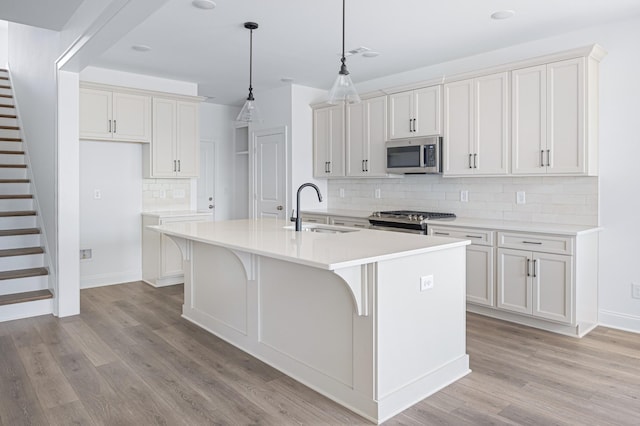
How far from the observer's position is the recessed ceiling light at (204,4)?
3.40 meters

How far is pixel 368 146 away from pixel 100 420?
413 centimetres

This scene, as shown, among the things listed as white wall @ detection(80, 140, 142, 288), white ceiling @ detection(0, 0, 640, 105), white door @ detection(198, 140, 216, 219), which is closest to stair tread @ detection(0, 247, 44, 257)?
white wall @ detection(80, 140, 142, 288)

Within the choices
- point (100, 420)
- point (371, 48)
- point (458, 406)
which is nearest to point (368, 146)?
point (371, 48)

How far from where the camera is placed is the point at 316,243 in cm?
270

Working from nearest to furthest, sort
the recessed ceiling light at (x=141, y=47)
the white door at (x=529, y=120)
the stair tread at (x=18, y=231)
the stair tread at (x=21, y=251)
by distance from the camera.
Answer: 1. the white door at (x=529, y=120)
2. the recessed ceiling light at (x=141, y=47)
3. the stair tread at (x=21, y=251)
4. the stair tread at (x=18, y=231)

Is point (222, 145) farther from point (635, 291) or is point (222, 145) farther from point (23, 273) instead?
point (635, 291)

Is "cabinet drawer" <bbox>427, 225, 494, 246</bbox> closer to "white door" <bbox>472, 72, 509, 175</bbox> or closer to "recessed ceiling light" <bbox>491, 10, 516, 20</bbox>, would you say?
"white door" <bbox>472, 72, 509, 175</bbox>

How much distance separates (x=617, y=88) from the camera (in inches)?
151

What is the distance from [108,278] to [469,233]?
4.19 meters

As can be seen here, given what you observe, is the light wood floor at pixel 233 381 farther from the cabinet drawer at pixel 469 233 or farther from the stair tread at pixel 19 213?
the stair tread at pixel 19 213

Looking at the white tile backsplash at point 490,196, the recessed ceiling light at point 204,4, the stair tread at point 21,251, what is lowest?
the stair tread at point 21,251

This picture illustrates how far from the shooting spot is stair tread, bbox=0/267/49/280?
172 inches

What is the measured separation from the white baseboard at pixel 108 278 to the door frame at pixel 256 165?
1.93 metres

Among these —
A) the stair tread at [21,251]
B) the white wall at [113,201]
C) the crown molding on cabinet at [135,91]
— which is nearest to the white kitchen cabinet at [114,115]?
the crown molding on cabinet at [135,91]
